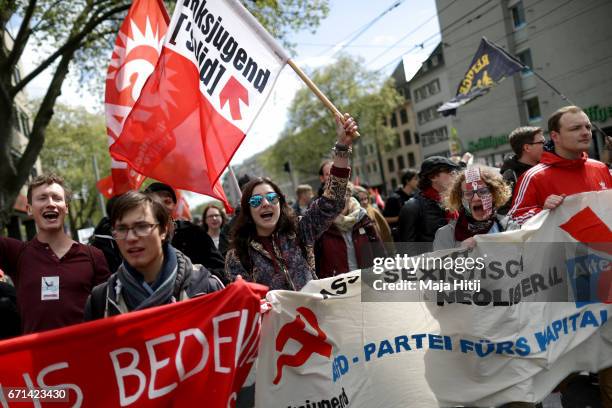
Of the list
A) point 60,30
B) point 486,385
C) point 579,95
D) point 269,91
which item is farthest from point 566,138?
point 579,95

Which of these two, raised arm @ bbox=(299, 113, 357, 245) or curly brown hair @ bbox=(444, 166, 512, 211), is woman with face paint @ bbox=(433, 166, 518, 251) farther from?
raised arm @ bbox=(299, 113, 357, 245)

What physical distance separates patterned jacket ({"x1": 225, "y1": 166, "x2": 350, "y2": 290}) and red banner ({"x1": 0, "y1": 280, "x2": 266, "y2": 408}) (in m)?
0.77

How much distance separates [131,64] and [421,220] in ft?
10.7

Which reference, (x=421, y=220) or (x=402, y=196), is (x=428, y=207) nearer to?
(x=421, y=220)

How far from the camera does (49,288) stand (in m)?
3.43

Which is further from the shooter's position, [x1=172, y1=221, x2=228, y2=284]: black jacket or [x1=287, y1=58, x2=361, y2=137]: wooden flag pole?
[x1=172, y1=221, x2=228, y2=284]: black jacket

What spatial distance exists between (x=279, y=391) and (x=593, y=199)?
234cm

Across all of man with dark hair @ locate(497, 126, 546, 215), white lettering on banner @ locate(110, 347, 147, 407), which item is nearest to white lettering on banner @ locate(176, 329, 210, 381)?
white lettering on banner @ locate(110, 347, 147, 407)

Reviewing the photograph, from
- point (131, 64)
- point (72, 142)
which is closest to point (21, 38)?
point (131, 64)

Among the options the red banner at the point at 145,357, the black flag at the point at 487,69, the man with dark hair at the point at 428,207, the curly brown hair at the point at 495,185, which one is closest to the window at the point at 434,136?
the black flag at the point at 487,69

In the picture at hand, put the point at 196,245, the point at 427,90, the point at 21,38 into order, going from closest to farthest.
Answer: the point at 196,245
the point at 21,38
the point at 427,90

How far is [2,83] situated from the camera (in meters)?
13.9

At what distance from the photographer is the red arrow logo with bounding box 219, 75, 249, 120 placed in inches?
167

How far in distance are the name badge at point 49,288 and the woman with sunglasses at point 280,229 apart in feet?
3.31
